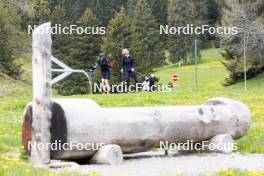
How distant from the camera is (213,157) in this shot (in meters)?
12.5

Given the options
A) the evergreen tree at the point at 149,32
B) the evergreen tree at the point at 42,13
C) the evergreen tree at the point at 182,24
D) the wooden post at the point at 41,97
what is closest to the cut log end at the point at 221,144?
the wooden post at the point at 41,97

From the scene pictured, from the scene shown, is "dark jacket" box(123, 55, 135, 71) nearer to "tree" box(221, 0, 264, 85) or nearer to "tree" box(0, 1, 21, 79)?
"tree" box(0, 1, 21, 79)

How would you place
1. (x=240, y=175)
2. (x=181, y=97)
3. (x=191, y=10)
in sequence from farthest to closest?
(x=191, y=10), (x=181, y=97), (x=240, y=175)

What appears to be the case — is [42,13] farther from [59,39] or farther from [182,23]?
[182,23]

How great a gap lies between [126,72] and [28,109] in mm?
15298

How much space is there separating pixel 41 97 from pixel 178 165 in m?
2.48

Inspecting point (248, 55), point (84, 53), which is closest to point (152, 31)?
point (84, 53)

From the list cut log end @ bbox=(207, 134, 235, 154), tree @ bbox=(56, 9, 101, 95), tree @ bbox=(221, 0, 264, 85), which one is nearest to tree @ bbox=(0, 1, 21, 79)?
tree @ bbox=(56, 9, 101, 95)

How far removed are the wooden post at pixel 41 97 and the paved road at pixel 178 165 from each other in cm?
72

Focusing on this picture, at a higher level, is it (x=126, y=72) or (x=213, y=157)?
(x=126, y=72)

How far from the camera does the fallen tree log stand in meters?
11.1

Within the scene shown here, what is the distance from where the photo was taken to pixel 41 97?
35.9ft

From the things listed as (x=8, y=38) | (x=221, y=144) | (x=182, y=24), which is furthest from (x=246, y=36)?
(x=182, y=24)

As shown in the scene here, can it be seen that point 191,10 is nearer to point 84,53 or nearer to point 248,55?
point 84,53
